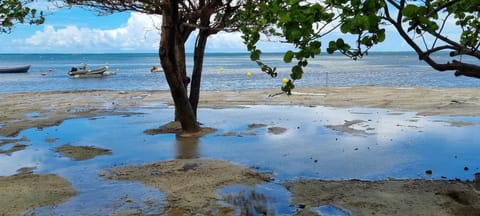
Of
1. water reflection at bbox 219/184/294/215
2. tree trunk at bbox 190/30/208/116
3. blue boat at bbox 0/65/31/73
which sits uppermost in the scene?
Answer: tree trunk at bbox 190/30/208/116

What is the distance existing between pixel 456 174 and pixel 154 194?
16.7 feet

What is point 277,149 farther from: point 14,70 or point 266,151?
point 14,70

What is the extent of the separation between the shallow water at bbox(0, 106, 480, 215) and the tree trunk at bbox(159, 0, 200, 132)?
709mm

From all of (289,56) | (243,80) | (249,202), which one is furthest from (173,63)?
(243,80)

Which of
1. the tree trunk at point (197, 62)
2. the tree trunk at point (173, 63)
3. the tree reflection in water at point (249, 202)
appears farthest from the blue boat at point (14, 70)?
the tree reflection in water at point (249, 202)

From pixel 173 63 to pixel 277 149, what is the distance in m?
3.48

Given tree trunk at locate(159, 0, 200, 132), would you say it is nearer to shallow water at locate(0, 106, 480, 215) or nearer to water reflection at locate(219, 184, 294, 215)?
shallow water at locate(0, 106, 480, 215)

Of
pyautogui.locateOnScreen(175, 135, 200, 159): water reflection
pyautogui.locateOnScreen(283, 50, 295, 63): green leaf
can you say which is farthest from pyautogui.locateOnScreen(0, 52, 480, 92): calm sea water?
pyautogui.locateOnScreen(283, 50, 295, 63): green leaf

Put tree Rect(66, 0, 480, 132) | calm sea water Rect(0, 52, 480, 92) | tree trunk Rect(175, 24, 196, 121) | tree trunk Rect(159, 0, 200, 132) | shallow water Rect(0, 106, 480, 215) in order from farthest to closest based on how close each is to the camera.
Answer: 1. calm sea water Rect(0, 52, 480, 92)
2. tree trunk Rect(175, 24, 196, 121)
3. tree trunk Rect(159, 0, 200, 132)
4. shallow water Rect(0, 106, 480, 215)
5. tree Rect(66, 0, 480, 132)

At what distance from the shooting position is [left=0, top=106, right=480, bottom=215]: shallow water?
25.3 ft

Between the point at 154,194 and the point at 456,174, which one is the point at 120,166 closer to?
the point at 154,194

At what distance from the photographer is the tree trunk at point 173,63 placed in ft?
36.4

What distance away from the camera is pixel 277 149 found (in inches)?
418

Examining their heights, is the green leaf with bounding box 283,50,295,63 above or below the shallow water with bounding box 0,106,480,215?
above
